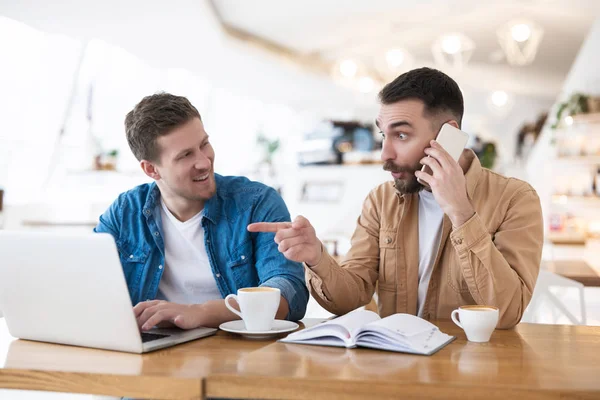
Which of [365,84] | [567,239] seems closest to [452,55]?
[365,84]

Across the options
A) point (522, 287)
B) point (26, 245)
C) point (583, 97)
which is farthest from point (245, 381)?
point (583, 97)

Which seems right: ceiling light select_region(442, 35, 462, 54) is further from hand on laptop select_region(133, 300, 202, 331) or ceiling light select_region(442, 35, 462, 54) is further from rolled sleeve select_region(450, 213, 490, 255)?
hand on laptop select_region(133, 300, 202, 331)

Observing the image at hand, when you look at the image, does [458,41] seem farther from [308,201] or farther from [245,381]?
[245,381]

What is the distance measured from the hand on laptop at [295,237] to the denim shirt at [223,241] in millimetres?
216

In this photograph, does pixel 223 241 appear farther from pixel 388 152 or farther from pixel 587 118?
pixel 587 118

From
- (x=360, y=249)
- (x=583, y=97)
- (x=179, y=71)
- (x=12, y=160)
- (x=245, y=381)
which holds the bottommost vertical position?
(x=245, y=381)

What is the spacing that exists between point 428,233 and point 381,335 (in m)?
0.67

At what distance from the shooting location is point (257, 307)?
135 cm

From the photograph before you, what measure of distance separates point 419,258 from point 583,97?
562cm

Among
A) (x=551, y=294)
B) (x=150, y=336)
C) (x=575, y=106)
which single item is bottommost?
(x=551, y=294)

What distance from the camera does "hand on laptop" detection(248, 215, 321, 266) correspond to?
1528 millimetres

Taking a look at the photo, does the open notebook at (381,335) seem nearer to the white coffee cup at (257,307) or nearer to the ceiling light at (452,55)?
the white coffee cup at (257,307)

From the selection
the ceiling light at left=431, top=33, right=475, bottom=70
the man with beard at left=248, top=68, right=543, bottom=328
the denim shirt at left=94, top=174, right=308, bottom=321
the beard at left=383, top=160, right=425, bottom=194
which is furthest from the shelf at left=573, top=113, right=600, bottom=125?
the denim shirt at left=94, top=174, right=308, bottom=321

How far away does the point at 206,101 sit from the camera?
9656 millimetres
